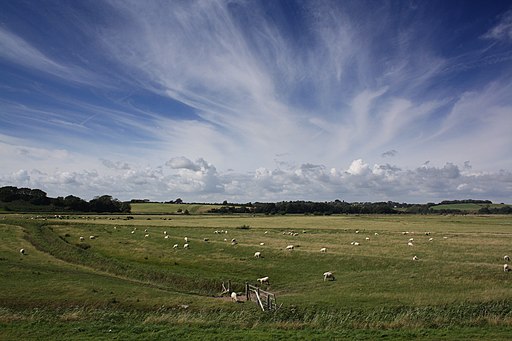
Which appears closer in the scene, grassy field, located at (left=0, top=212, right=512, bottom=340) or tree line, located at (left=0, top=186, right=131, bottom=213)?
grassy field, located at (left=0, top=212, right=512, bottom=340)

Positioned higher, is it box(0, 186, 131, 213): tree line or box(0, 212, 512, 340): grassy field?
box(0, 186, 131, 213): tree line

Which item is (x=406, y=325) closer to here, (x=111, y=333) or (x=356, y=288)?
(x=356, y=288)

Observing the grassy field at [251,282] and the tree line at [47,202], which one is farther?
the tree line at [47,202]

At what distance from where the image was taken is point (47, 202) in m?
163

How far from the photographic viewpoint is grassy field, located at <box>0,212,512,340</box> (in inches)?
738

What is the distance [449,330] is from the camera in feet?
60.5

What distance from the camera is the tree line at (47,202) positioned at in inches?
6142

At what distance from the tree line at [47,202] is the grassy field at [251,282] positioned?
11198 cm

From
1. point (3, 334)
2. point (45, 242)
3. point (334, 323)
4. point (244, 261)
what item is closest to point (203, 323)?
point (334, 323)

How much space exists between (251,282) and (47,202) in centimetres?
15540

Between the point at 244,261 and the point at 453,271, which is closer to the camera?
the point at 453,271

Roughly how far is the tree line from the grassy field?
367 feet

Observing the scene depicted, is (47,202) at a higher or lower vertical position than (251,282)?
higher

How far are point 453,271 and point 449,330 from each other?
18.0 metres
